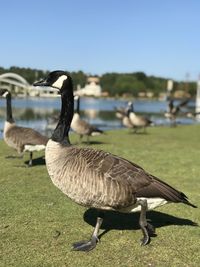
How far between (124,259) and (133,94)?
157139 mm

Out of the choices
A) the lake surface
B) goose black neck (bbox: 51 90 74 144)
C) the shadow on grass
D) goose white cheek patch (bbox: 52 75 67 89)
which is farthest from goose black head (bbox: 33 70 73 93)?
the lake surface

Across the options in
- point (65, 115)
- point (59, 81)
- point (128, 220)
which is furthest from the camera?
point (128, 220)

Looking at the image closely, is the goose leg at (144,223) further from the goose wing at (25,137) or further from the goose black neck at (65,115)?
the goose wing at (25,137)

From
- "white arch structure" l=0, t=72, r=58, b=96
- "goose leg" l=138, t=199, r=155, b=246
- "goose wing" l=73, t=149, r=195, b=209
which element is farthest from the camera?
"white arch structure" l=0, t=72, r=58, b=96

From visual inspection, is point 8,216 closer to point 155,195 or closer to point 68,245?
point 68,245

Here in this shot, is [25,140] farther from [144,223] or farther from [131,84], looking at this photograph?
[131,84]

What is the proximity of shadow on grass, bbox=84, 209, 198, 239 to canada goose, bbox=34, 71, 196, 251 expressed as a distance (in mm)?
656

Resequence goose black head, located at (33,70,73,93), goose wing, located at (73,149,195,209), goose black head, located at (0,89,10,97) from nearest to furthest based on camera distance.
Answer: goose wing, located at (73,149,195,209), goose black head, located at (33,70,73,93), goose black head, located at (0,89,10,97)

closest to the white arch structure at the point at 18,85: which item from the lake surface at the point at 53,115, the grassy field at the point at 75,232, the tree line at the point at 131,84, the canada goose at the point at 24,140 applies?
the tree line at the point at 131,84

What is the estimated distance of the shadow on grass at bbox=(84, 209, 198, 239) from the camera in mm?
6072

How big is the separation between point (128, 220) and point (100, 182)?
1.53m

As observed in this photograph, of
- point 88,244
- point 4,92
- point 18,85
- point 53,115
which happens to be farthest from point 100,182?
point 18,85

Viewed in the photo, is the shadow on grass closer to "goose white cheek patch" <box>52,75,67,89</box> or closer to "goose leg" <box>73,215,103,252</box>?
"goose leg" <box>73,215,103,252</box>

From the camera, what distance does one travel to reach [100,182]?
16.7 feet
